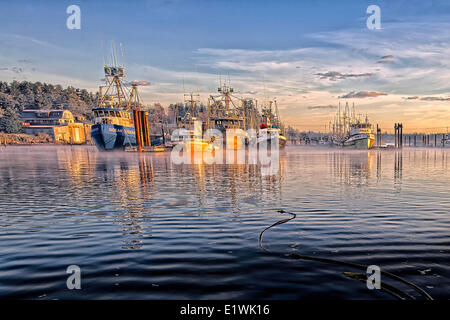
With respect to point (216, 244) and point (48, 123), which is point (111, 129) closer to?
point (48, 123)

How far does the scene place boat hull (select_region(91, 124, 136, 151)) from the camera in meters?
81.5

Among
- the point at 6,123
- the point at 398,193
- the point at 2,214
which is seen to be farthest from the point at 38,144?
the point at 398,193

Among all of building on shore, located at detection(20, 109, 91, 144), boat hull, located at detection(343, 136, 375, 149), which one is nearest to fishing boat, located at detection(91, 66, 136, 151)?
building on shore, located at detection(20, 109, 91, 144)

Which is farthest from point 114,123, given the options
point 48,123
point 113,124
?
point 48,123

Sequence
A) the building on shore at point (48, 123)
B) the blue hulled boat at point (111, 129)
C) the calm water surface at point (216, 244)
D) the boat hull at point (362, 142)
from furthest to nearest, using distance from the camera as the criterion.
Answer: the building on shore at point (48, 123) → the boat hull at point (362, 142) → the blue hulled boat at point (111, 129) → the calm water surface at point (216, 244)

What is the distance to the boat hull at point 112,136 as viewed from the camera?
81.5 meters

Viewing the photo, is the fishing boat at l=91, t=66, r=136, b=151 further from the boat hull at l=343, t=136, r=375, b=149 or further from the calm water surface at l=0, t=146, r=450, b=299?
the boat hull at l=343, t=136, r=375, b=149

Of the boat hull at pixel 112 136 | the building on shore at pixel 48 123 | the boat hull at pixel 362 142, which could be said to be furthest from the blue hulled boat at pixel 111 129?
the boat hull at pixel 362 142

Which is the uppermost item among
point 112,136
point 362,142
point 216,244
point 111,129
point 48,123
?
point 48,123

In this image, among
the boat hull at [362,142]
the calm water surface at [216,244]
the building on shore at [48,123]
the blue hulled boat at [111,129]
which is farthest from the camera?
the building on shore at [48,123]

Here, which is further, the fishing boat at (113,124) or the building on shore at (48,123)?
the building on shore at (48,123)

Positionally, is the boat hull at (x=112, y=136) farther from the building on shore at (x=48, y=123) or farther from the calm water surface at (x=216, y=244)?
the calm water surface at (x=216, y=244)

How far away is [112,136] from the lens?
85062 mm

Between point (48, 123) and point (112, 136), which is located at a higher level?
point (48, 123)
